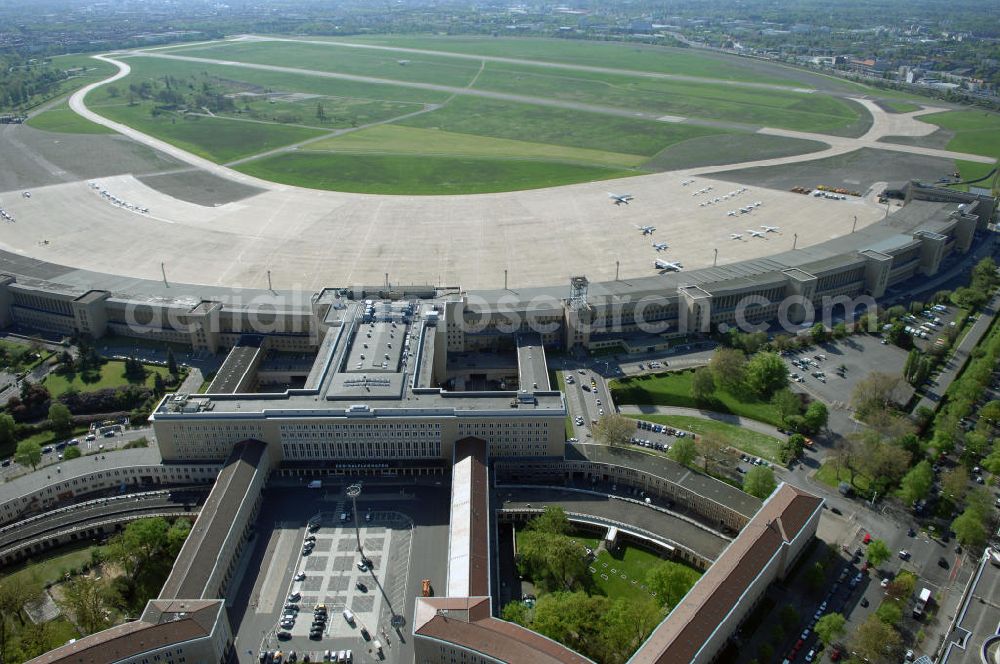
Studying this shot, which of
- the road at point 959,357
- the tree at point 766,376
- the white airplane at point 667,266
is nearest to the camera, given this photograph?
the road at point 959,357

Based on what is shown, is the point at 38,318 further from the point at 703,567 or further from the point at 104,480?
the point at 703,567

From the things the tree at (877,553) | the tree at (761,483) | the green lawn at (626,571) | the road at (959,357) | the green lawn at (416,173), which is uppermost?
the green lawn at (416,173)

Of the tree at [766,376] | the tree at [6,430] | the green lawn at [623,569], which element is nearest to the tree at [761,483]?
the green lawn at [623,569]

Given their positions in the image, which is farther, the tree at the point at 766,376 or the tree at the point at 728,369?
the tree at the point at 728,369

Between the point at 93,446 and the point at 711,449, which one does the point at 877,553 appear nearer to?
the point at 711,449

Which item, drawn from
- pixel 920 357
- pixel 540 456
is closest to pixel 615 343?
pixel 540 456

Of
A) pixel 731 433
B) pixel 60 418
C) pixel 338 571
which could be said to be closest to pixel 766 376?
pixel 731 433

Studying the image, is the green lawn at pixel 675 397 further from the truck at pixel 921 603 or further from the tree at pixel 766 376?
the truck at pixel 921 603

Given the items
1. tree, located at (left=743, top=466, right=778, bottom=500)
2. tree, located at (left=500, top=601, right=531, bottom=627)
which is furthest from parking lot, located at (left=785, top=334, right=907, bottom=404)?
tree, located at (left=500, top=601, right=531, bottom=627)
